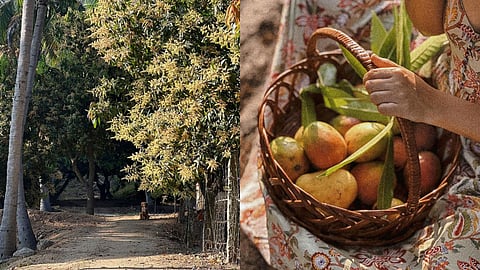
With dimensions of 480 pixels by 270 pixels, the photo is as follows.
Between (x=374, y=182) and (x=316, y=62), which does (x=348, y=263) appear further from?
(x=316, y=62)

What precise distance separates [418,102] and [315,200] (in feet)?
1.08

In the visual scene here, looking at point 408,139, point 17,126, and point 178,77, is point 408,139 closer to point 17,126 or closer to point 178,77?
point 178,77

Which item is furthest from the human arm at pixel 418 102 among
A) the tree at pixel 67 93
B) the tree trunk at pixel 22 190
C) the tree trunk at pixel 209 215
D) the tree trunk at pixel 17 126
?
the tree at pixel 67 93

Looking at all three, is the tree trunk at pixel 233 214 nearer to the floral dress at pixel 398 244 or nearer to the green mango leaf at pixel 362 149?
the floral dress at pixel 398 244

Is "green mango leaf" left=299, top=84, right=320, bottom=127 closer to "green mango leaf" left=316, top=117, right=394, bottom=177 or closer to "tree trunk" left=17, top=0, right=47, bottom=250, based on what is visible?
"green mango leaf" left=316, top=117, right=394, bottom=177

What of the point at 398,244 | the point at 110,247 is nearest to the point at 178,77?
the point at 398,244

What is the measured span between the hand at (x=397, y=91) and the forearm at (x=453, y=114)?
2cm

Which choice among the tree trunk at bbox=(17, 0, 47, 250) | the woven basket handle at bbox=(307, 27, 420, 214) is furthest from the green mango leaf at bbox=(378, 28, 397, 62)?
the tree trunk at bbox=(17, 0, 47, 250)

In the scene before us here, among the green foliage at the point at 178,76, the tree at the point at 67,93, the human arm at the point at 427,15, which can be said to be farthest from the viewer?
the tree at the point at 67,93

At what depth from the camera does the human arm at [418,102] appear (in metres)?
1.38

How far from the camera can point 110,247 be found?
995 cm

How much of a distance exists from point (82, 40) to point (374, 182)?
12.1 m

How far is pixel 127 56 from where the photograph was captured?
Result: 6.05m

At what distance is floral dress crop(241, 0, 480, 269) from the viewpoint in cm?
141
